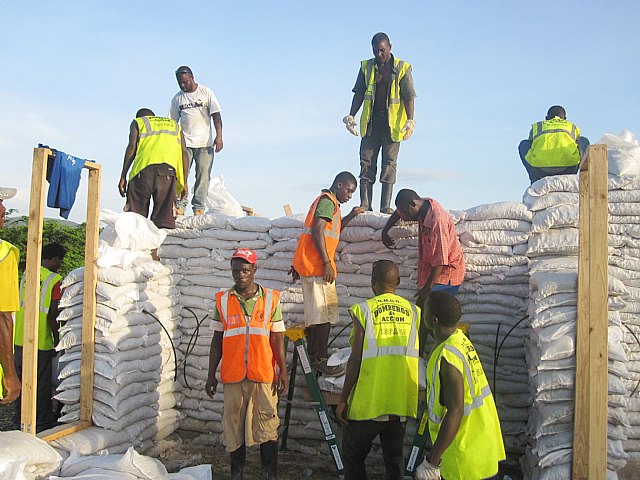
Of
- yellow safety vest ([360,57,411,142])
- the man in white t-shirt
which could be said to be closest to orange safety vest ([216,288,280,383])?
yellow safety vest ([360,57,411,142])

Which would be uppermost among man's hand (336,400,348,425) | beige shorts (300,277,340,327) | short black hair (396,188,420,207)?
short black hair (396,188,420,207)

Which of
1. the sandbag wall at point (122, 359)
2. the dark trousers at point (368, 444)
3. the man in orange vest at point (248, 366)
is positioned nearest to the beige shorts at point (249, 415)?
the man in orange vest at point (248, 366)

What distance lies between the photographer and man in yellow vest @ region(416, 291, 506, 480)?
3143mm

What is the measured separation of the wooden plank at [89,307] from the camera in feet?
16.8

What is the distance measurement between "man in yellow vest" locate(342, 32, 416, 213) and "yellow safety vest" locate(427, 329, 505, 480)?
10.8 feet

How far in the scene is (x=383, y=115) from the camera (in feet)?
21.8

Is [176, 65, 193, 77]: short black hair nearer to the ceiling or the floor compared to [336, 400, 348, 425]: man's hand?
nearer to the ceiling

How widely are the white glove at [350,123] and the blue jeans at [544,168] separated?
5.49 feet

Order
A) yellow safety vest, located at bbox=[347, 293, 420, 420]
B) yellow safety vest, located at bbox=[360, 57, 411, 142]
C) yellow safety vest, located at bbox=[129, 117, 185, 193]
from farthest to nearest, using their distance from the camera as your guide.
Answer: yellow safety vest, located at bbox=[360, 57, 411, 142]
yellow safety vest, located at bbox=[129, 117, 185, 193]
yellow safety vest, located at bbox=[347, 293, 420, 420]

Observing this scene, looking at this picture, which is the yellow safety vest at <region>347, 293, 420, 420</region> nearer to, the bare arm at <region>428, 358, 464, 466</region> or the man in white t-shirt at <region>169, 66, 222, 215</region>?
the bare arm at <region>428, 358, 464, 466</region>

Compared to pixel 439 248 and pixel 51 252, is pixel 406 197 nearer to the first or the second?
pixel 439 248

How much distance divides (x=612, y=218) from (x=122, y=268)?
396 centimetres

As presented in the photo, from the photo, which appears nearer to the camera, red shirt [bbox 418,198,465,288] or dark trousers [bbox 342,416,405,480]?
dark trousers [bbox 342,416,405,480]

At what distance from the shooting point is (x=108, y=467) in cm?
407
